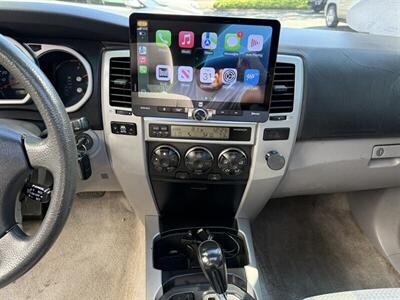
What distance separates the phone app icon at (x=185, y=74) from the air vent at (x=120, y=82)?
16cm

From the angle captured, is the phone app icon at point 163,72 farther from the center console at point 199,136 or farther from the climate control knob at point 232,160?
the climate control knob at point 232,160

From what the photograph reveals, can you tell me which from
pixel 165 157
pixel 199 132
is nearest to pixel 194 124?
pixel 199 132

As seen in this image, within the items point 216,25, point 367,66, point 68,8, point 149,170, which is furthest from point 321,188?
point 68,8

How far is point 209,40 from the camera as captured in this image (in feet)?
3.48

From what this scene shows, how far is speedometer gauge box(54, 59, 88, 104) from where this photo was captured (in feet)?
4.17

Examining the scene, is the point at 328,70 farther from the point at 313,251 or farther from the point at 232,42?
the point at 313,251

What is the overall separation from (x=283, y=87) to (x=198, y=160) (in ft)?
1.05

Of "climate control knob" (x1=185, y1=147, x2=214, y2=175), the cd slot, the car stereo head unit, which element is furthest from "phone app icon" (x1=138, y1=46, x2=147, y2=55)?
"climate control knob" (x1=185, y1=147, x2=214, y2=175)

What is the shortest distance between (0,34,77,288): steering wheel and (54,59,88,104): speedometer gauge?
1.38ft

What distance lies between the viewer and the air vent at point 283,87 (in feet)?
4.01

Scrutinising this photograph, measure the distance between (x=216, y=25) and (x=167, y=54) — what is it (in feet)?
0.46

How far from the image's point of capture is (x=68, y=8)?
1.19 m

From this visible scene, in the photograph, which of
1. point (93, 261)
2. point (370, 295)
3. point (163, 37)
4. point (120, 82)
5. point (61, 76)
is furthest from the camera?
point (93, 261)

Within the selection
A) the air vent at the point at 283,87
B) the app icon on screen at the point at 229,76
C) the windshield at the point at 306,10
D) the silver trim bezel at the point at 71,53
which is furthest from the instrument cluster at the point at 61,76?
the air vent at the point at 283,87
